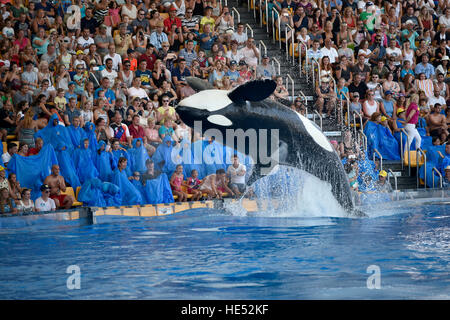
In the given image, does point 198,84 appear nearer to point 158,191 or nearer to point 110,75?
point 158,191

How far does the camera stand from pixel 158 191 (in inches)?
507

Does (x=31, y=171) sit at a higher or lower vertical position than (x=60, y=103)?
lower

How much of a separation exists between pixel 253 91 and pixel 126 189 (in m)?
5.42

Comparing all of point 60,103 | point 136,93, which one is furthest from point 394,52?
point 60,103

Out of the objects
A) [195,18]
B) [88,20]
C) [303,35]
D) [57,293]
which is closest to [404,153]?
[303,35]

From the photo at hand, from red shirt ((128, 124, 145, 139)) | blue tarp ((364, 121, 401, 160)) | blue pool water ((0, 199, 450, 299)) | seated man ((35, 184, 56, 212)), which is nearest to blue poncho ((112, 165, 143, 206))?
seated man ((35, 184, 56, 212))

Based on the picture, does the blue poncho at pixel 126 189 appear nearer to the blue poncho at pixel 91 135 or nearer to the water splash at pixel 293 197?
the blue poncho at pixel 91 135

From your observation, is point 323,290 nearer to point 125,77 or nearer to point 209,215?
point 209,215

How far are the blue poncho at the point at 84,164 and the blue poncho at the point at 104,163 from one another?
0.09 meters

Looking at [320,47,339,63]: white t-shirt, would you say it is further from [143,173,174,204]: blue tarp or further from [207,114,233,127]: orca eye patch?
[207,114,233,127]: orca eye patch

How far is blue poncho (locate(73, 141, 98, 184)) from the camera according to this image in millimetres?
12664

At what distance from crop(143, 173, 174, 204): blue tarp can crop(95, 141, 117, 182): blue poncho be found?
0.72 m

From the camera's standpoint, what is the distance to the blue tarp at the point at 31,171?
12.3 metres

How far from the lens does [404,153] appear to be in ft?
51.7
